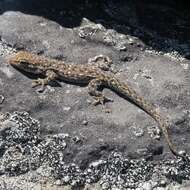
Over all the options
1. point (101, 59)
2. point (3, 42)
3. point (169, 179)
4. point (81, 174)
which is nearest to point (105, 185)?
point (81, 174)

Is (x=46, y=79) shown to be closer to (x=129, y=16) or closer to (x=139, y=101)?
(x=139, y=101)

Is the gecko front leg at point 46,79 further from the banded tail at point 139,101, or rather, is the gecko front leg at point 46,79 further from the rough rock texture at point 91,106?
the banded tail at point 139,101

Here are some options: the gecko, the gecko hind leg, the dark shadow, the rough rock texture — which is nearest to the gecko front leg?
the gecko

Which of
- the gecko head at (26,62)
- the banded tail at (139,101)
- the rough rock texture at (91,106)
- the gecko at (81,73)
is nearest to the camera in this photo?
the rough rock texture at (91,106)

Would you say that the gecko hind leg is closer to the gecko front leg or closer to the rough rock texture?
the rough rock texture

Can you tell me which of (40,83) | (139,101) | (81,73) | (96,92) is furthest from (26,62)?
(139,101)

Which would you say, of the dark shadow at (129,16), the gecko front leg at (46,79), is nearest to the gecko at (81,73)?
the gecko front leg at (46,79)

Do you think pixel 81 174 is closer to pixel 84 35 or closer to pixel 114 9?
pixel 84 35
